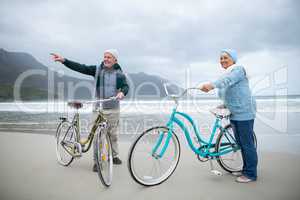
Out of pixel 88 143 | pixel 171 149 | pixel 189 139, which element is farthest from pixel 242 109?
pixel 88 143

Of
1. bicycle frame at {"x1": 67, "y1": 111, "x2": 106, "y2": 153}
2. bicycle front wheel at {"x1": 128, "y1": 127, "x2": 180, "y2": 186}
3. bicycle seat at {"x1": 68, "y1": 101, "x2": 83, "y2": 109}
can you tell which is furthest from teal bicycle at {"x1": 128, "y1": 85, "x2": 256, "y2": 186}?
bicycle seat at {"x1": 68, "y1": 101, "x2": 83, "y2": 109}

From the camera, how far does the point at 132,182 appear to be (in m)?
3.13

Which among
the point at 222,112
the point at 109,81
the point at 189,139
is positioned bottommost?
the point at 189,139

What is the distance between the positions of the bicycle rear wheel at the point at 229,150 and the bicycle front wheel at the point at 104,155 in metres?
1.51

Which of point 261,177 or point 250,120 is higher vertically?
point 250,120

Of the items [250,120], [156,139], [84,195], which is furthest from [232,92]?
[84,195]

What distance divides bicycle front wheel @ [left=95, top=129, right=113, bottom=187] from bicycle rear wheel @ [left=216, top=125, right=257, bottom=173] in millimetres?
1509

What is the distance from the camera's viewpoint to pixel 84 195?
2727 mm

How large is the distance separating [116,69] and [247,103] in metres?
2.15

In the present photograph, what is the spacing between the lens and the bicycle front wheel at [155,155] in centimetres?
279

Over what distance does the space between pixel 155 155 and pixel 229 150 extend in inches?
44.8

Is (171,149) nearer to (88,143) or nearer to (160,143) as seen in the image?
(160,143)

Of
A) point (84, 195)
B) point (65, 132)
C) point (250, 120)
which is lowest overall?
point (84, 195)

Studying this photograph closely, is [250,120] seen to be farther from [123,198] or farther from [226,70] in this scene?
[123,198]
